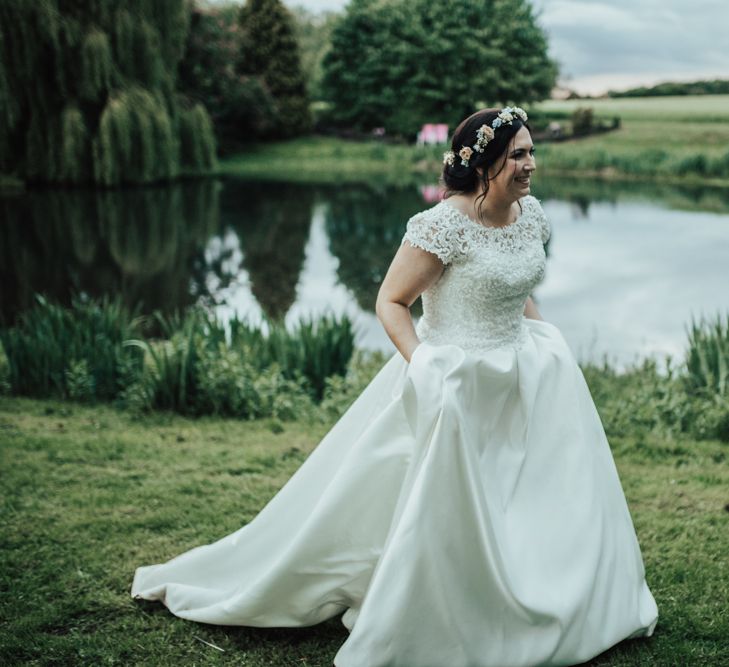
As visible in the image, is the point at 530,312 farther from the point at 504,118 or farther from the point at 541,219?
the point at 504,118

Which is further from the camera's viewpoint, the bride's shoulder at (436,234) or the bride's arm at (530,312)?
the bride's arm at (530,312)

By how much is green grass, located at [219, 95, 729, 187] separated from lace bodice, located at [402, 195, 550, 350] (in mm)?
22510

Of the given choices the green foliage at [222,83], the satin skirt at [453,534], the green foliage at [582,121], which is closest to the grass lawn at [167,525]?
the satin skirt at [453,534]

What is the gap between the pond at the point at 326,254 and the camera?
10.7 metres

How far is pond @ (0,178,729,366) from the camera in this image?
10.7m

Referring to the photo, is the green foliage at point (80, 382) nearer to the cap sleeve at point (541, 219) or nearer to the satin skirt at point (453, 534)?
the satin skirt at point (453, 534)

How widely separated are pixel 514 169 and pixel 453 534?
1149 millimetres

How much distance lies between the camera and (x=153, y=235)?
52.7ft

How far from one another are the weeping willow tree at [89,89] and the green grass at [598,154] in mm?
9220

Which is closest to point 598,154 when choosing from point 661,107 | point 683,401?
point 661,107

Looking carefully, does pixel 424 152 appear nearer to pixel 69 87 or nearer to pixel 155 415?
pixel 69 87

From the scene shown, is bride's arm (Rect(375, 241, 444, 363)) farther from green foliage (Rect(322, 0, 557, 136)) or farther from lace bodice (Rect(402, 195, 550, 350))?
green foliage (Rect(322, 0, 557, 136))

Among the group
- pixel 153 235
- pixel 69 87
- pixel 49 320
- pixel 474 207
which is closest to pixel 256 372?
pixel 49 320

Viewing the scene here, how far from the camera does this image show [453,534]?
7.63ft
